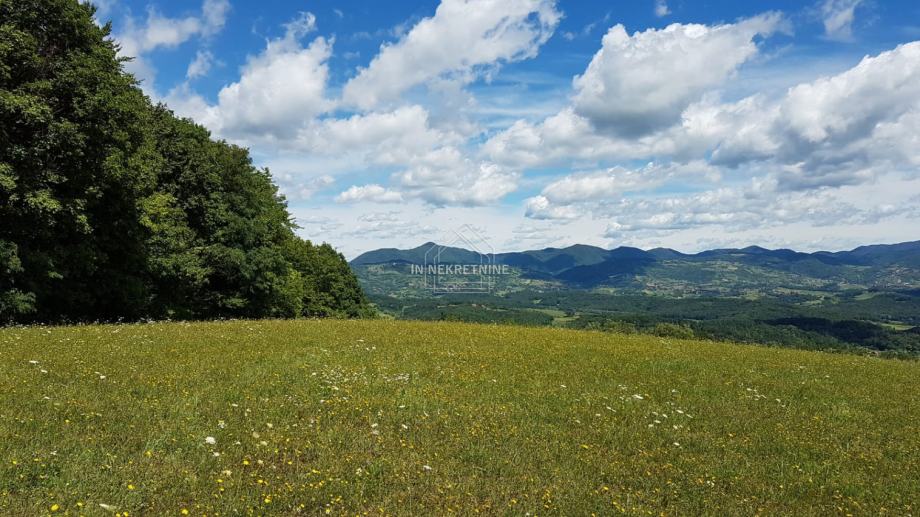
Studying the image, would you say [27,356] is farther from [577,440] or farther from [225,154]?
[225,154]

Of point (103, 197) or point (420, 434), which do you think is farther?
point (103, 197)

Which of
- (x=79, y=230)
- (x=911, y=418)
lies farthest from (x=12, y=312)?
(x=911, y=418)

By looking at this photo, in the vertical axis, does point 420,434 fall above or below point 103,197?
below

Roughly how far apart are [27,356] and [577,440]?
14.1m

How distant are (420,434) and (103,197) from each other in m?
25.8

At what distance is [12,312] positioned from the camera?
71.8 ft

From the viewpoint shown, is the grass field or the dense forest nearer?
the grass field

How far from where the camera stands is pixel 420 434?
31.8ft

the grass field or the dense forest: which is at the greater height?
the dense forest

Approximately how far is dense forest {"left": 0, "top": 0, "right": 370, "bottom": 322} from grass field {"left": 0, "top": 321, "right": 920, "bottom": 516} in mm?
7457

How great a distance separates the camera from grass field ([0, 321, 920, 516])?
7.04 metres

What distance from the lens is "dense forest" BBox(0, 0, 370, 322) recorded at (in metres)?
20.8

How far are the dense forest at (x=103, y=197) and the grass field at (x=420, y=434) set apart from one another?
24.5ft

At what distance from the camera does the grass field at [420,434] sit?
7.04m
